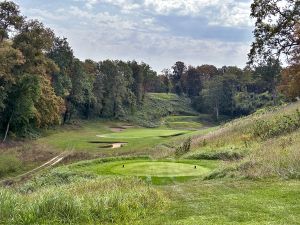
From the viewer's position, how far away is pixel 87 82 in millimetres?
75188

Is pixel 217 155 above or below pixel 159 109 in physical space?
below

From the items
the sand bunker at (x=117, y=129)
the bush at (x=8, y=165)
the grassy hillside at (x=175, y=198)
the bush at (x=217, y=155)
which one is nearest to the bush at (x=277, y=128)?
the bush at (x=217, y=155)

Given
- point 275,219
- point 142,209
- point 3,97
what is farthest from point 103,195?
point 3,97

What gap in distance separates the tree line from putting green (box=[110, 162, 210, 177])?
484 inches

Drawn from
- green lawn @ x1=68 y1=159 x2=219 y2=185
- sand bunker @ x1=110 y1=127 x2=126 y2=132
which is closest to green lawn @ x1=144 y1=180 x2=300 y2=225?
green lawn @ x1=68 y1=159 x2=219 y2=185

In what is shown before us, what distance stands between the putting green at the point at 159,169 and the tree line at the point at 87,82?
40.3ft

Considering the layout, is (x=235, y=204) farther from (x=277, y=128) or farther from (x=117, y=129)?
(x=117, y=129)

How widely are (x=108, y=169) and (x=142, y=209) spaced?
29.6 ft

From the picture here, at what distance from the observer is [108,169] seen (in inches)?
718

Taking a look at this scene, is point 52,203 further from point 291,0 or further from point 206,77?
point 206,77

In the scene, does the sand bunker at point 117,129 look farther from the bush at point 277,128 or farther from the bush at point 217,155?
the bush at point 217,155

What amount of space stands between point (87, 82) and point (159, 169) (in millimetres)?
59640

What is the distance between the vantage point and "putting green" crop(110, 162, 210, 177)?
1658 centimetres

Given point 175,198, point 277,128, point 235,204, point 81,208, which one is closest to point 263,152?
point 175,198
